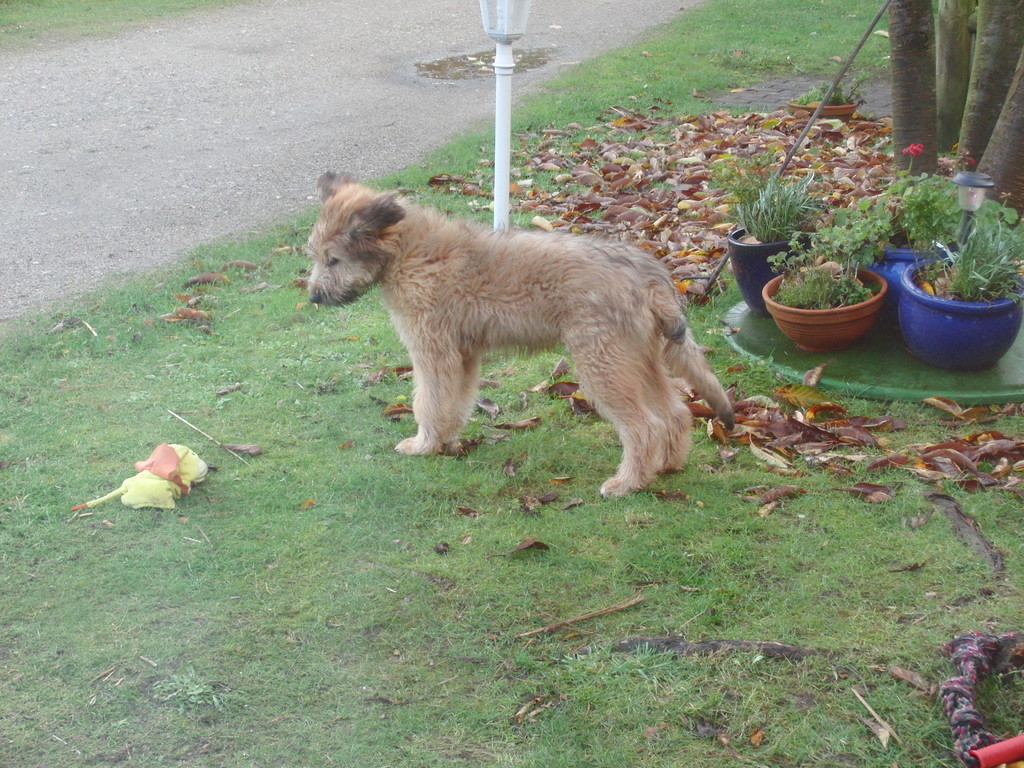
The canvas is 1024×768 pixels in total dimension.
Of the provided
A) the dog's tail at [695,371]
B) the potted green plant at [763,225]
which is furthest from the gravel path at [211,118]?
the dog's tail at [695,371]

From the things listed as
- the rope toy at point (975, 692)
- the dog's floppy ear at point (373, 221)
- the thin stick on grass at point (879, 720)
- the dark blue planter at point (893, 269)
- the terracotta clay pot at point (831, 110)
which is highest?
the dog's floppy ear at point (373, 221)

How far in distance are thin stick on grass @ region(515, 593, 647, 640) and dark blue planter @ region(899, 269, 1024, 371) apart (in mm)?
2801

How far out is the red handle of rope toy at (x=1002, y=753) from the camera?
3229 millimetres

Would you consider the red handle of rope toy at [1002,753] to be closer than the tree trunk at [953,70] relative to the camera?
Yes

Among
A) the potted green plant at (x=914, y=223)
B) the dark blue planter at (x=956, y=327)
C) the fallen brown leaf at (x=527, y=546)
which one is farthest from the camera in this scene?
the potted green plant at (x=914, y=223)

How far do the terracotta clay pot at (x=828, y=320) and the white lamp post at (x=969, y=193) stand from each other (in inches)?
22.7

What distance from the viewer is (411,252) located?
5.58 meters

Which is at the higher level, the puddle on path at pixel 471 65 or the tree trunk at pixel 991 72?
the tree trunk at pixel 991 72

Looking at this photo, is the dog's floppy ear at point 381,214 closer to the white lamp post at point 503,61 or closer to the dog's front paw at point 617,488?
the white lamp post at point 503,61

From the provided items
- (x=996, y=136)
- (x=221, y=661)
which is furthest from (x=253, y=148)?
(x=221, y=661)

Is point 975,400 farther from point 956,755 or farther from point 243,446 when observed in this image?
point 243,446

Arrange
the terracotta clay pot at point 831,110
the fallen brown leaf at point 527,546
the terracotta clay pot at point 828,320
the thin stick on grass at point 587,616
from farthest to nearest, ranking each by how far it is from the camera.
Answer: the terracotta clay pot at point 831,110
the terracotta clay pot at point 828,320
the fallen brown leaf at point 527,546
the thin stick on grass at point 587,616

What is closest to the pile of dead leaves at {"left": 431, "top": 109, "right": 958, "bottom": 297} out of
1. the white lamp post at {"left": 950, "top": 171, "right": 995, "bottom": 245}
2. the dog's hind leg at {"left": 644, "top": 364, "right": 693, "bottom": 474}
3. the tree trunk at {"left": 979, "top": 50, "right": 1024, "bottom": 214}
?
the tree trunk at {"left": 979, "top": 50, "right": 1024, "bottom": 214}

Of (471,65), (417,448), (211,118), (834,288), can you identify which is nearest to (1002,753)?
(417,448)
